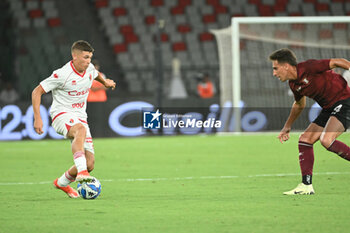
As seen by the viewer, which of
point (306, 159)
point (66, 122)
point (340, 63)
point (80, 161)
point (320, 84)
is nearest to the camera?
point (340, 63)

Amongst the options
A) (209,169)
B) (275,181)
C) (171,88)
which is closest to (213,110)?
(171,88)

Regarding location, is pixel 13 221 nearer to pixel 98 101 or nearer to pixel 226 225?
pixel 226 225

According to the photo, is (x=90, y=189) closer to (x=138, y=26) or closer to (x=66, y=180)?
(x=66, y=180)

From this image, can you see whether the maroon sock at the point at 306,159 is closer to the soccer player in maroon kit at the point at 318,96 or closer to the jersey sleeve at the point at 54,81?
the soccer player in maroon kit at the point at 318,96

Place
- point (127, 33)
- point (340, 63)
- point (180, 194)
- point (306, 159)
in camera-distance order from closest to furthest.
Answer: point (340, 63) < point (306, 159) < point (180, 194) < point (127, 33)

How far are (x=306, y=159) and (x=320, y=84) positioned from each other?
0.80 meters

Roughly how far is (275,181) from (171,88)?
13373 millimetres

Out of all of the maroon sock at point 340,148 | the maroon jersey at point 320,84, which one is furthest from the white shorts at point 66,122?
the maroon sock at point 340,148

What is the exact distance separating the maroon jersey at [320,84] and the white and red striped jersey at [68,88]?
87.6 inches

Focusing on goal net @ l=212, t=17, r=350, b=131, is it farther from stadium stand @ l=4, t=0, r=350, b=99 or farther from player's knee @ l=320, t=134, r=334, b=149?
player's knee @ l=320, t=134, r=334, b=149

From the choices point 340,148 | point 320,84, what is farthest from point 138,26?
point 340,148

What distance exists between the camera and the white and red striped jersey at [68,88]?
7.81m

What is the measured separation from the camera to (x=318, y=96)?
7.72m

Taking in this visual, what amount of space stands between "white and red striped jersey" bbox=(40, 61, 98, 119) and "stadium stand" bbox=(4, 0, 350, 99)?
50.1 ft
